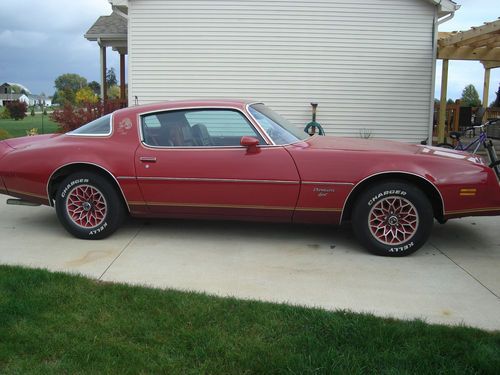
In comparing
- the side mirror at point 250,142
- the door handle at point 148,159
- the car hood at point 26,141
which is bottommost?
the door handle at point 148,159

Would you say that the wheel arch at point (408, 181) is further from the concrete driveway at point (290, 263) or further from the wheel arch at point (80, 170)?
the wheel arch at point (80, 170)

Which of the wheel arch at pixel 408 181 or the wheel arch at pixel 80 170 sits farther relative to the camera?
the wheel arch at pixel 80 170

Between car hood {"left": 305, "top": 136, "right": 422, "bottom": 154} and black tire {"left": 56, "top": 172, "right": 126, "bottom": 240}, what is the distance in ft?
6.88

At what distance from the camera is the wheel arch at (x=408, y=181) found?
4.77 metres

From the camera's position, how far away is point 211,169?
502 centimetres

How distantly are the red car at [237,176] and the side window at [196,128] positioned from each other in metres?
0.01

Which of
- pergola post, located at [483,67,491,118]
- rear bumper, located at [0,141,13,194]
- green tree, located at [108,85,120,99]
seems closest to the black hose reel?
rear bumper, located at [0,141,13,194]

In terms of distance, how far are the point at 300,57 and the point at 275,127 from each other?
7868 mm

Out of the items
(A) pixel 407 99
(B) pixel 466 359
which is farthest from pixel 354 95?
(B) pixel 466 359

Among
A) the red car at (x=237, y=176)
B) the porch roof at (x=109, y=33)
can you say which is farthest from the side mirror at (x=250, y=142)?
the porch roof at (x=109, y=33)

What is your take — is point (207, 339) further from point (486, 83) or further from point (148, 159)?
point (486, 83)

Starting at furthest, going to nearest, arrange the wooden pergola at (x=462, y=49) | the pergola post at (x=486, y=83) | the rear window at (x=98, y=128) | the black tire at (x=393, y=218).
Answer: the pergola post at (x=486, y=83) < the wooden pergola at (x=462, y=49) < the rear window at (x=98, y=128) < the black tire at (x=393, y=218)

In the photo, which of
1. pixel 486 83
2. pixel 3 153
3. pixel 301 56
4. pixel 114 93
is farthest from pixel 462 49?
pixel 114 93

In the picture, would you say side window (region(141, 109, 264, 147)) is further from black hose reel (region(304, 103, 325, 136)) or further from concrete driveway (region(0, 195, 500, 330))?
black hose reel (region(304, 103, 325, 136))
